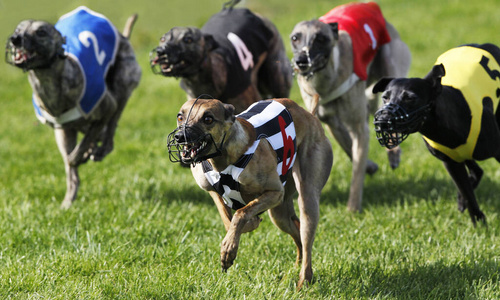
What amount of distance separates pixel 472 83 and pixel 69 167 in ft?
13.2

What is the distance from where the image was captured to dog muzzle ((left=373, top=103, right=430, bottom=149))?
4.04 meters

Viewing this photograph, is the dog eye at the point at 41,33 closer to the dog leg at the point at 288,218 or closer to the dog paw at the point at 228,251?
the dog leg at the point at 288,218

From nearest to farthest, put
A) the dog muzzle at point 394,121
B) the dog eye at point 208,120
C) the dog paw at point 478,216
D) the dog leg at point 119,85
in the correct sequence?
the dog eye at point 208,120 < the dog muzzle at point 394,121 < the dog paw at point 478,216 < the dog leg at point 119,85

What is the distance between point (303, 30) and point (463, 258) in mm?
2385

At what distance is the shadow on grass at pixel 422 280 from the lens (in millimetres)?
3914

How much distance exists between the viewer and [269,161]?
12.2ft

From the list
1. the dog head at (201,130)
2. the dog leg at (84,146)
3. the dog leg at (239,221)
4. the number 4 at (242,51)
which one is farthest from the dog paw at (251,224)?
the dog leg at (84,146)

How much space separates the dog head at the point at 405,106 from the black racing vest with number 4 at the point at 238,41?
6.69 feet

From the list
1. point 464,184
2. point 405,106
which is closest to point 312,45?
point 405,106

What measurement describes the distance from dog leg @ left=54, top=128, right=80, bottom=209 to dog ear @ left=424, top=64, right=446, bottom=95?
372cm

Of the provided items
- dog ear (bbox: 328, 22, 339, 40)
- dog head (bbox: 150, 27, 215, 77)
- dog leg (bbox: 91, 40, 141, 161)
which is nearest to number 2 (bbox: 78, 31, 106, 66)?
dog leg (bbox: 91, 40, 141, 161)

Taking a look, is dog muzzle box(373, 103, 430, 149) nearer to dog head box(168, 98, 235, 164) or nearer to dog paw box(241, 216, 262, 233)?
dog paw box(241, 216, 262, 233)

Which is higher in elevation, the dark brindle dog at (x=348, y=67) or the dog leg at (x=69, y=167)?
the dark brindle dog at (x=348, y=67)

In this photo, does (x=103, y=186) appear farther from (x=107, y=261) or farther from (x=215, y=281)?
(x=215, y=281)
